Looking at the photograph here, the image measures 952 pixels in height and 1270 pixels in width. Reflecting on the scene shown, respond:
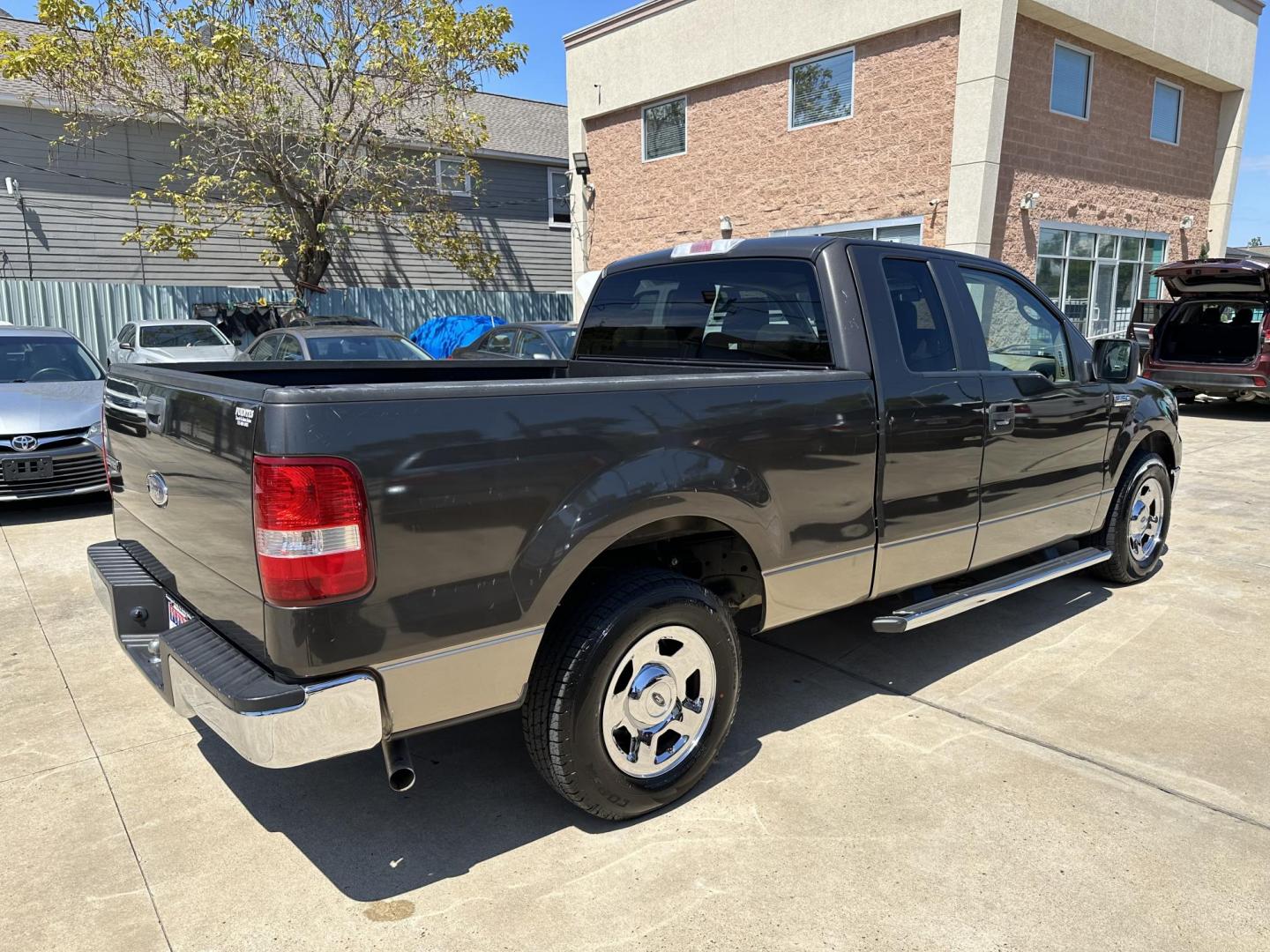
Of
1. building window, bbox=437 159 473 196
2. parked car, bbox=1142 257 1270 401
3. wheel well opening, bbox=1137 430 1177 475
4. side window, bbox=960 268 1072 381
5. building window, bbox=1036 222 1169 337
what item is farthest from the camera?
A: building window, bbox=437 159 473 196

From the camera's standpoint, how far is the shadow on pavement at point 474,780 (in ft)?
9.51

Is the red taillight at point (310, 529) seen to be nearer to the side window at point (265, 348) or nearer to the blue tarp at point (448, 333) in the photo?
the side window at point (265, 348)

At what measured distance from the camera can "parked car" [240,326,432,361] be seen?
1005 cm

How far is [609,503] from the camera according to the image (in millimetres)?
2699

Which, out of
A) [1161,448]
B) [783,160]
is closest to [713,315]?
[1161,448]

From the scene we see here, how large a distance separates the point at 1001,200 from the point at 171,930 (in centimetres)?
1492

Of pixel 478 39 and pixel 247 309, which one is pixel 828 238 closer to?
pixel 478 39

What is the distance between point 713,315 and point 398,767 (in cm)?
239

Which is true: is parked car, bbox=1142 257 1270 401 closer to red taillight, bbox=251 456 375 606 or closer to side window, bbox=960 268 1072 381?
side window, bbox=960 268 1072 381

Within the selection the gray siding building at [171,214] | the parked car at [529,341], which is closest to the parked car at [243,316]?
the gray siding building at [171,214]

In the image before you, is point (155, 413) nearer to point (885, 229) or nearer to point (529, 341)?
point (529, 341)

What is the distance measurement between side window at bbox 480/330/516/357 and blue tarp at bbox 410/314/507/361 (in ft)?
13.9

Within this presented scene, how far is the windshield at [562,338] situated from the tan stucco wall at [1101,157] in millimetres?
7346

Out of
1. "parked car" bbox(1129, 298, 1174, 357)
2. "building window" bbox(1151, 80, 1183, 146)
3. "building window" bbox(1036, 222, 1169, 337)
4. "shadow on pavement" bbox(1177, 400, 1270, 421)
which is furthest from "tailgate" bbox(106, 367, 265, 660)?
"building window" bbox(1151, 80, 1183, 146)
